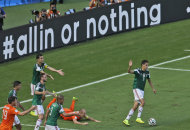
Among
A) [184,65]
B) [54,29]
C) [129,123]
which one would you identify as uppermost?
[54,29]

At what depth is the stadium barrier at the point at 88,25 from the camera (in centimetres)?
3325

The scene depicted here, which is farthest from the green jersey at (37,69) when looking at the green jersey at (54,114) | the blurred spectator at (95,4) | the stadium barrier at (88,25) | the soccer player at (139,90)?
the blurred spectator at (95,4)

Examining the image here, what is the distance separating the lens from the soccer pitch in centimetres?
2378

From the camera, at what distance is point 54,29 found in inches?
1371

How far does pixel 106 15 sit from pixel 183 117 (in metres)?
14.9

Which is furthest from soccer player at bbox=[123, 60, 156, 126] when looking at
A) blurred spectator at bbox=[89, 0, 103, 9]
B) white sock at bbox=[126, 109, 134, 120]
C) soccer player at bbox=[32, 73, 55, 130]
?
blurred spectator at bbox=[89, 0, 103, 9]

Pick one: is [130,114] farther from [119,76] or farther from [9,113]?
[119,76]

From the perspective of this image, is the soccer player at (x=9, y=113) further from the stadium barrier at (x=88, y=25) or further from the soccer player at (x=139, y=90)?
A: the stadium barrier at (x=88, y=25)

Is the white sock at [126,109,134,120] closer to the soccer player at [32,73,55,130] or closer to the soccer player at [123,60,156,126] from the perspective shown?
the soccer player at [123,60,156,126]

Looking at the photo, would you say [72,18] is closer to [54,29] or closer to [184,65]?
[54,29]

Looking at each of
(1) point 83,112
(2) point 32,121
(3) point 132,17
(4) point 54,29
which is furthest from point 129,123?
(3) point 132,17

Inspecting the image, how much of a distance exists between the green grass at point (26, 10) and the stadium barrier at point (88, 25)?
6.63 metres

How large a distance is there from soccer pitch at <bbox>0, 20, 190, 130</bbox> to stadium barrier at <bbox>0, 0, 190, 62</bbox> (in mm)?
472

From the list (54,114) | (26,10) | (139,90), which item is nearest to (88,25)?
(26,10)
